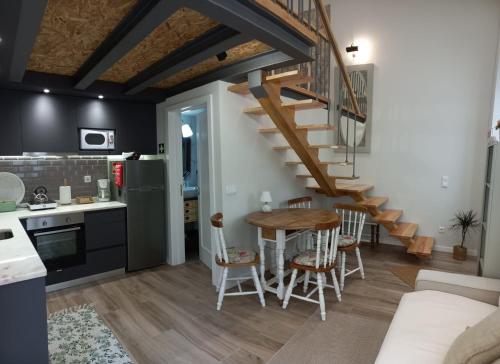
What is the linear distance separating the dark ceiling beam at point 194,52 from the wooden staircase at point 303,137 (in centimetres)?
62

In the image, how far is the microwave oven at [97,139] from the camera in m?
3.81

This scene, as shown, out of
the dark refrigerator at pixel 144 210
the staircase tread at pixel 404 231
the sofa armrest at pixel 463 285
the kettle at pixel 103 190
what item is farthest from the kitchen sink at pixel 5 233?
the staircase tread at pixel 404 231

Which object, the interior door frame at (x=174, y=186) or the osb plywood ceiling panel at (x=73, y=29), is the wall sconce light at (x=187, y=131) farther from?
the osb plywood ceiling panel at (x=73, y=29)

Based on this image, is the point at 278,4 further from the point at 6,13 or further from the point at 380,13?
the point at 380,13

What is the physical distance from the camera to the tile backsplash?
3656 millimetres

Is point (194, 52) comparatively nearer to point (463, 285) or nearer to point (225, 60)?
point (225, 60)

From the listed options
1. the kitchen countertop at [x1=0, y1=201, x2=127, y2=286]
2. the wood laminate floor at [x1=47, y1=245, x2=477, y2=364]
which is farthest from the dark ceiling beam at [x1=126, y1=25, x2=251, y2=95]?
the wood laminate floor at [x1=47, y1=245, x2=477, y2=364]

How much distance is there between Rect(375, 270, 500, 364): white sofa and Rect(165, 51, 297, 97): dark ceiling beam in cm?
216

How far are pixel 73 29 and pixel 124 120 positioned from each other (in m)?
1.92

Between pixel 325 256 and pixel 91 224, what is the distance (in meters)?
2.68

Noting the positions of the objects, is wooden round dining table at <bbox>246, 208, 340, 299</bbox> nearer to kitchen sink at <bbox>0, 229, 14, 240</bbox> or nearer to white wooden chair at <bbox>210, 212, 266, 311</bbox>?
white wooden chair at <bbox>210, 212, 266, 311</bbox>

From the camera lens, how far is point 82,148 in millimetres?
3795

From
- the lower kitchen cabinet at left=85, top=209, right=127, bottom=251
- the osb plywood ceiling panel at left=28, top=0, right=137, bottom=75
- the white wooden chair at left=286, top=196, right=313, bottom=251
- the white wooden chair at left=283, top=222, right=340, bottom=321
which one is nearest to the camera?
the osb plywood ceiling panel at left=28, top=0, right=137, bottom=75

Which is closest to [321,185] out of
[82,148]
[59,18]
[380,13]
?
[380,13]
